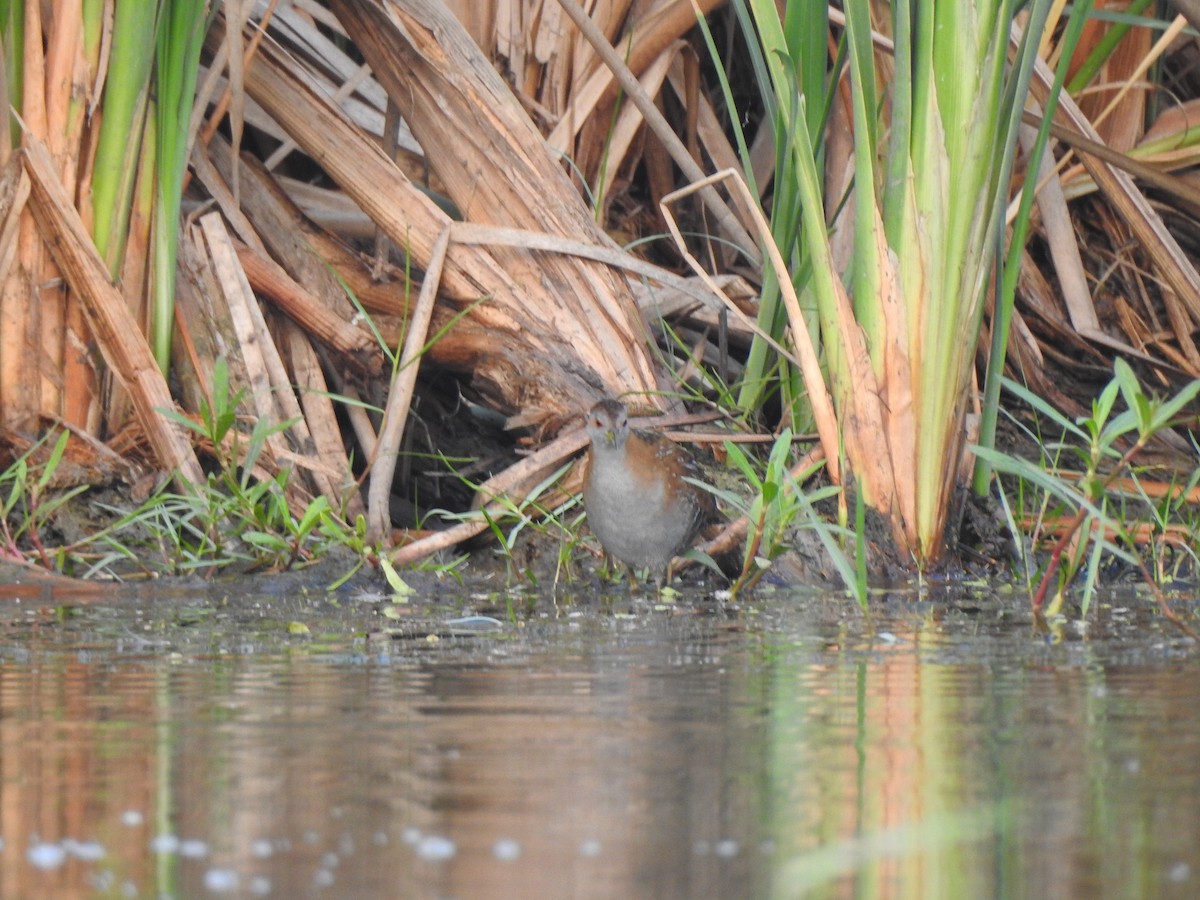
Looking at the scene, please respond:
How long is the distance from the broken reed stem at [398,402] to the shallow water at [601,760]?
108 centimetres

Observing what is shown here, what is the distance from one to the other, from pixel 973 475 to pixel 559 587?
1201 millimetres

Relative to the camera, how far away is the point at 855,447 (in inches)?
177

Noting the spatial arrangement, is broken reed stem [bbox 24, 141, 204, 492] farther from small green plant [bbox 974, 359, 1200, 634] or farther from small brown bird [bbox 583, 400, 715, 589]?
small green plant [bbox 974, 359, 1200, 634]

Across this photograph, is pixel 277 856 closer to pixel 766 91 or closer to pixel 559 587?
pixel 559 587

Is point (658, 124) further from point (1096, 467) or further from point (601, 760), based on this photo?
point (601, 760)

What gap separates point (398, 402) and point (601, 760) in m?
2.88

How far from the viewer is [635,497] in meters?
4.63

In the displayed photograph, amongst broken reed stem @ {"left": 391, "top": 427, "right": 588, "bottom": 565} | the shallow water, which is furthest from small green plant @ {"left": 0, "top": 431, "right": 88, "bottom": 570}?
broken reed stem @ {"left": 391, "top": 427, "right": 588, "bottom": 565}

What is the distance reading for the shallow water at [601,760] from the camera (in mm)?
1733

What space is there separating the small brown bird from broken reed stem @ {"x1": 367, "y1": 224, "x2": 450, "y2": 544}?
567 millimetres

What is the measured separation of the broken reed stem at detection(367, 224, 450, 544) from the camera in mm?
4895

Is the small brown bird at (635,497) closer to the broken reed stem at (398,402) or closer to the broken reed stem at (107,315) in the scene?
the broken reed stem at (398,402)

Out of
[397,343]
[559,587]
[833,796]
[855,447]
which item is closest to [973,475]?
[855,447]

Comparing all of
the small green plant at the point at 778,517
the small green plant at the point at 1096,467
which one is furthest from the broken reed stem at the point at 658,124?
the small green plant at the point at 1096,467
